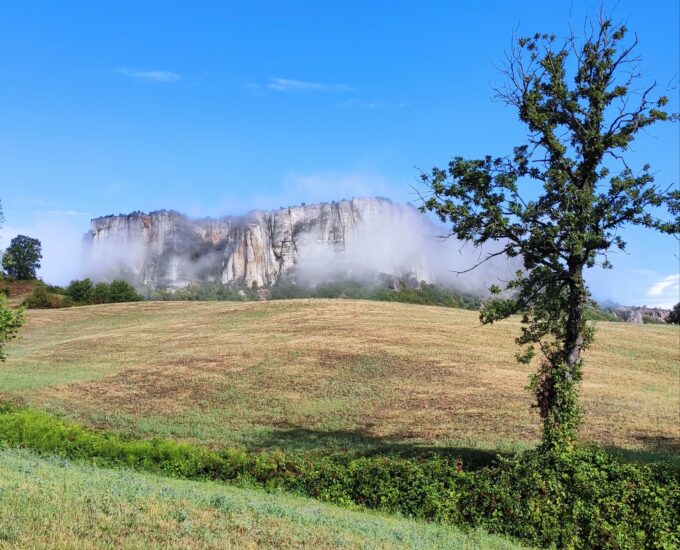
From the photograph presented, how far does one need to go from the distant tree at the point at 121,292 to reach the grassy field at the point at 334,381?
43.6 m

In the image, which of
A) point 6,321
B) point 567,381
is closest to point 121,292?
point 6,321

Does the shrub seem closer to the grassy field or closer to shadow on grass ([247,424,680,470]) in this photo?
the grassy field

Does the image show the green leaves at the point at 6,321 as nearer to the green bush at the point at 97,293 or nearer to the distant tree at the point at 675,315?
the green bush at the point at 97,293

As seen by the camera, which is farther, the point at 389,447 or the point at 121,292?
the point at 121,292

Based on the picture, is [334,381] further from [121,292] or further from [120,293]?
[121,292]

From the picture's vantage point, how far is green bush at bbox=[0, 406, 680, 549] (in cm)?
1290

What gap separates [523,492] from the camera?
1355 centimetres

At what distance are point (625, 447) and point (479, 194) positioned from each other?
12.5m

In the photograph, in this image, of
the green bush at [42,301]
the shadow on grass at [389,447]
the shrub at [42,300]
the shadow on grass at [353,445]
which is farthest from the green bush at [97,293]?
the shadow on grass at [389,447]

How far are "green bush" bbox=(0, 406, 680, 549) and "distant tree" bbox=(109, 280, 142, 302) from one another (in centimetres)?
10094

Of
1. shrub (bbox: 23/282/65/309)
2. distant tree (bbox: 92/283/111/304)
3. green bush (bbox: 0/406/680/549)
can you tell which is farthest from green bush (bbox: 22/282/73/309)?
green bush (bbox: 0/406/680/549)

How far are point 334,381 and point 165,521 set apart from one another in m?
27.7

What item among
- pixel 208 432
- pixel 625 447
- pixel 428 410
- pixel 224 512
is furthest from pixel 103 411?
pixel 625 447

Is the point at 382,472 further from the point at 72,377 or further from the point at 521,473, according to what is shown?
the point at 72,377
